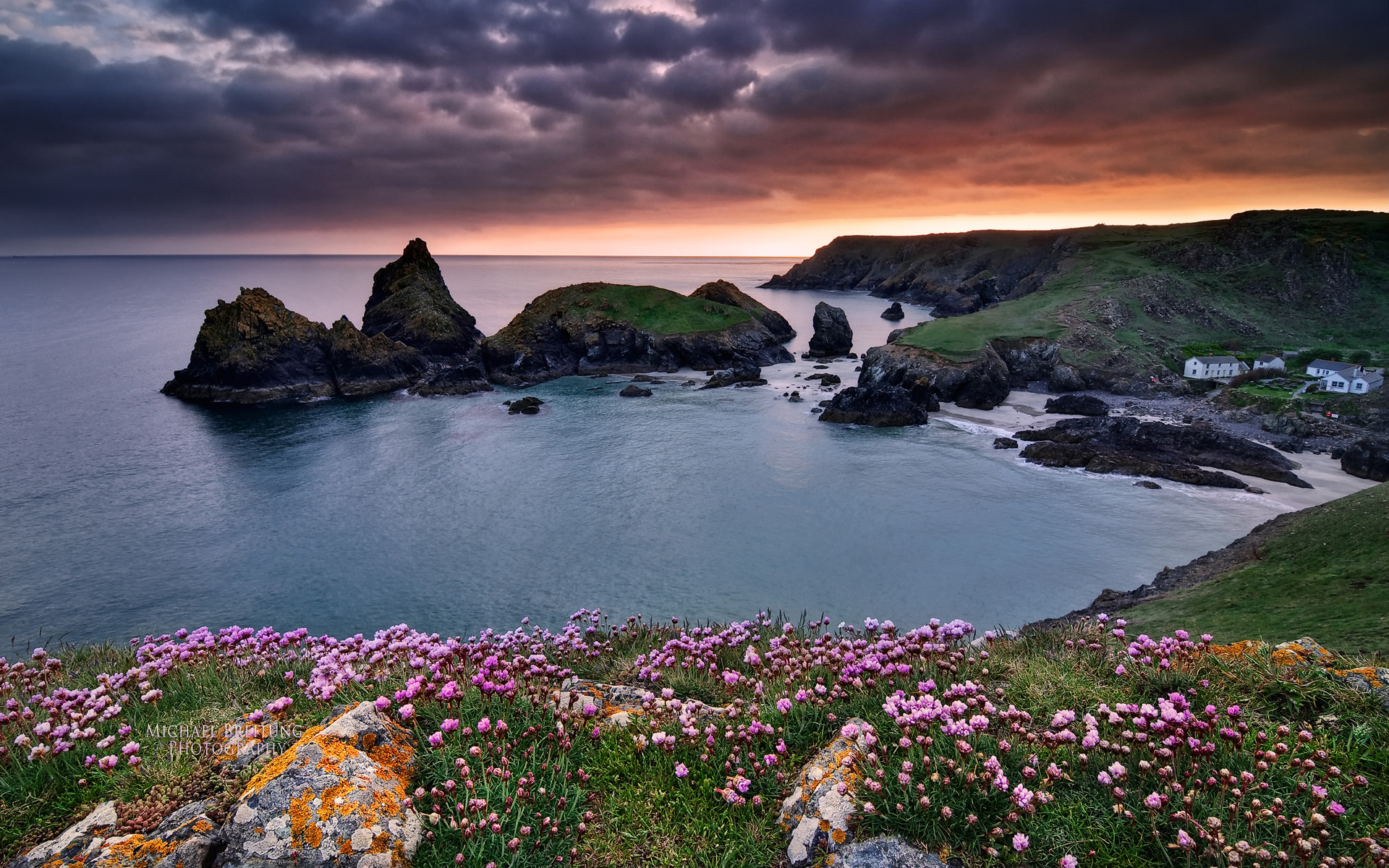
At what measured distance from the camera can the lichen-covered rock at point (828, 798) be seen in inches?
198

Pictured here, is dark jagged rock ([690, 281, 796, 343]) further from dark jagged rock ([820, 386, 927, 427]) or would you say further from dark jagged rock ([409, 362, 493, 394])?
dark jagged rock ([820, 386, 927, 427])

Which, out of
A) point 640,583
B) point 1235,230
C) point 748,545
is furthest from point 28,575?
point 1235,230

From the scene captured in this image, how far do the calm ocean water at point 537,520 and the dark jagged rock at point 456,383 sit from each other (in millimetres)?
7675

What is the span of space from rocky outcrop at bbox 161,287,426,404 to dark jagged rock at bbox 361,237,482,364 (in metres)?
10.5

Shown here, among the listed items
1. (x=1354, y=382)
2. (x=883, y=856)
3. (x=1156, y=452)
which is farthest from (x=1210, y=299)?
(x=883, y=856)

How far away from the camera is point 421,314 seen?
8750 centimetres

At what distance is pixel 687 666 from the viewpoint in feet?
29.9

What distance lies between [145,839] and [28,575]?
36885 millimetres

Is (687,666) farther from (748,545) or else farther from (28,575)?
(28,575)

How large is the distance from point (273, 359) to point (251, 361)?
1956 millimetres

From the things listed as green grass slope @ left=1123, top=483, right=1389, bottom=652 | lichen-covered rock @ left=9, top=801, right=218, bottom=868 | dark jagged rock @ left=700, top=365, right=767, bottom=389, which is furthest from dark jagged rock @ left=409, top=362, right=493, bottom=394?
lichen-covered rock @ left=9, top=801, right=218, bottom=868

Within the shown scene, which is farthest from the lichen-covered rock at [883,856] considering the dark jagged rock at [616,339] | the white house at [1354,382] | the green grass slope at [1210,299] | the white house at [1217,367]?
the white house at [1217,367]

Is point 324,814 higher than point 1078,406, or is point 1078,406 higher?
point 324,814

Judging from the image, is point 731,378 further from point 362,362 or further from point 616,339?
point 362,362
